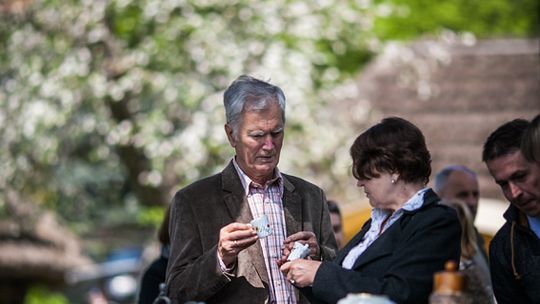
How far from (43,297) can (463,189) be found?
64.4 ft

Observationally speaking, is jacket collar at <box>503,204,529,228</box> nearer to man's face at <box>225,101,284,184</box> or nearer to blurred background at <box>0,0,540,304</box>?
man's face at <box>225,101,284,184</box>

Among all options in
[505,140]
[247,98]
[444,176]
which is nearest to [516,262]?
[505,140]

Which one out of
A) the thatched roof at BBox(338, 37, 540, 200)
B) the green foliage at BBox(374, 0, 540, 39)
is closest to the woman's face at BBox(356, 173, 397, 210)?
the thatched roof at BBox(338, 37, 540, 200)

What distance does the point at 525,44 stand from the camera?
2253 cm

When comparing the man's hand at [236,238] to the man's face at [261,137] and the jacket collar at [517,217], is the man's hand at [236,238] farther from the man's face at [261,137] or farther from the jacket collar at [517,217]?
the jacket collar at [517,217]

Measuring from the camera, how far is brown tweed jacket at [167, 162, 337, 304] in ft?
17.1

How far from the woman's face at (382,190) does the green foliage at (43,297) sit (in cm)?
2093

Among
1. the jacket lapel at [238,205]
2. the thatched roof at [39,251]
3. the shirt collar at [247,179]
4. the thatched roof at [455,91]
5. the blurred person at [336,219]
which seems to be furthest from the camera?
the thatched roof at [39,251]

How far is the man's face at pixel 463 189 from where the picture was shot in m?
7.54

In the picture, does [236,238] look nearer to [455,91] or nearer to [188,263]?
[188,263]

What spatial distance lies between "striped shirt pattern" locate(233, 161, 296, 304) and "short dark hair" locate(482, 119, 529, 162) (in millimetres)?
844

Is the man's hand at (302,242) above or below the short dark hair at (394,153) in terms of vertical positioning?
below

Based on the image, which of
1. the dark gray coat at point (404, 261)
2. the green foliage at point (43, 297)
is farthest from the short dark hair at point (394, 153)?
the green foliage at point (43, 297)

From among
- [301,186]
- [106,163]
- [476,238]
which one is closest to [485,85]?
[106,163]
